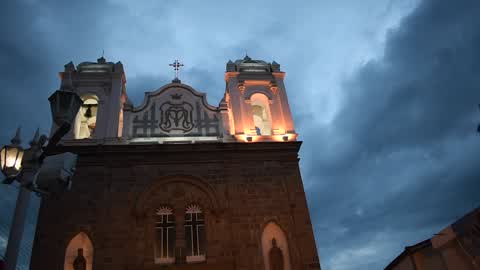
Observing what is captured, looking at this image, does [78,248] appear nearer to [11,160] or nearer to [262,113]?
[11,160]

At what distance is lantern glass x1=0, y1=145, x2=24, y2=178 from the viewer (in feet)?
20.4

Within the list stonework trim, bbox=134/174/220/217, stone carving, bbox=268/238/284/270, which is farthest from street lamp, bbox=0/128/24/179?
stone carving, bbox=268/238/284/270

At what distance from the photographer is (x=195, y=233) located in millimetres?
15164

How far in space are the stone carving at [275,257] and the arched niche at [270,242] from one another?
123mm

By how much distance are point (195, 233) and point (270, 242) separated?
3227mm

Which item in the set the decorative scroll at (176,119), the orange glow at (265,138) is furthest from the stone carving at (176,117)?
the orange glow at (265,138)

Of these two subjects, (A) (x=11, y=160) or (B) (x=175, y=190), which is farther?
(B) (x=175, y=190)

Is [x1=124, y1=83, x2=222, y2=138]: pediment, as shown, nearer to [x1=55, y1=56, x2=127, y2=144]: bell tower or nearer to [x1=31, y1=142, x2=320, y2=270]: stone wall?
[x1=55, y1=56, x2=127, y2=144]: bell tower

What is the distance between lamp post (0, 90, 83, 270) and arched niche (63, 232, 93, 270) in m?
8.94

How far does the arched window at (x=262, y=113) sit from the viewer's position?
64.0 feet

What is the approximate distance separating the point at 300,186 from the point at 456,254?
21.8 ft

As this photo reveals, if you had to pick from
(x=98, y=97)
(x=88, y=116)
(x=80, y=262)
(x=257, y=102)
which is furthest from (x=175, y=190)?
(x=257, y=102)

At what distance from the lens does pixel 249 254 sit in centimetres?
1462

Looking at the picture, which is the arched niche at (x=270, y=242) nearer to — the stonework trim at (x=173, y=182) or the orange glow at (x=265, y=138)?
the stonework trim at (x=173, y=182)
